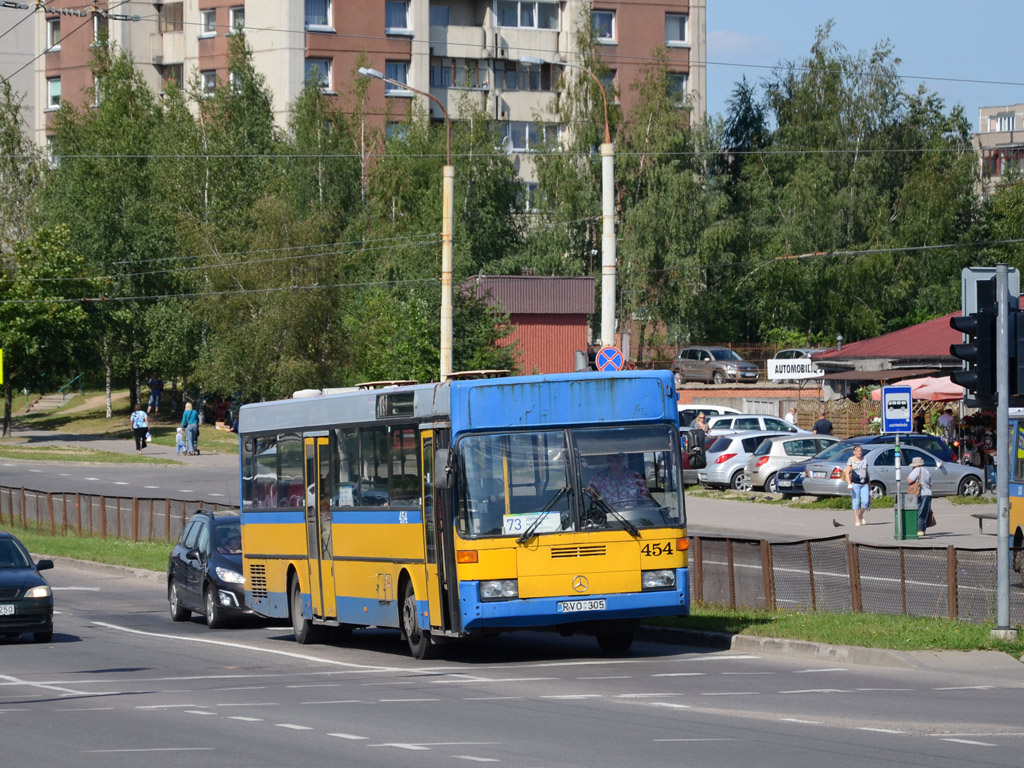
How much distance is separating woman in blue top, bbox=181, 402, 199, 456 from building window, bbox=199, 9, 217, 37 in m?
33.0

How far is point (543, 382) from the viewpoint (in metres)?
15.6

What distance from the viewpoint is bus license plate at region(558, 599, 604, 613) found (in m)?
15.1

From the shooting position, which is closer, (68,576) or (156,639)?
(156,639)

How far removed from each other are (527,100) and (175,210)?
2263 cm

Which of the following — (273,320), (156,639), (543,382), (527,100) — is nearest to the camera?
(543,382)

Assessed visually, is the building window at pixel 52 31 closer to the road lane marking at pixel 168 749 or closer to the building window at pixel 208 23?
the building window at pixel 208 23

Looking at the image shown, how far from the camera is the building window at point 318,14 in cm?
8081

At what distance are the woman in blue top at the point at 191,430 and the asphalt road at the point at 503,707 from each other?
37.7m

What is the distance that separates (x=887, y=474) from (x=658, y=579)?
2577 cm

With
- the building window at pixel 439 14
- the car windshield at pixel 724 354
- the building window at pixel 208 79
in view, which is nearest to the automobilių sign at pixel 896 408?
the car windshield at pixel 724 354

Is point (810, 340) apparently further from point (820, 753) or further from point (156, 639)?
point (820, 753)

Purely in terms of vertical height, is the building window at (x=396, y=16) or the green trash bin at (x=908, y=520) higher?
the building window at (x=396, y=16)

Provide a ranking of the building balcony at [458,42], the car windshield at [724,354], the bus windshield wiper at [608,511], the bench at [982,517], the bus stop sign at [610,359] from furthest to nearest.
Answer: the building balcony at [458,42] < the car windshield at [724,354] < the bench at [982,517] < the bus stop sign at [610,359] < the bus windshield wiper at [608,511]

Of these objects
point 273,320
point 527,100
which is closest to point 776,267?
point 527,100
